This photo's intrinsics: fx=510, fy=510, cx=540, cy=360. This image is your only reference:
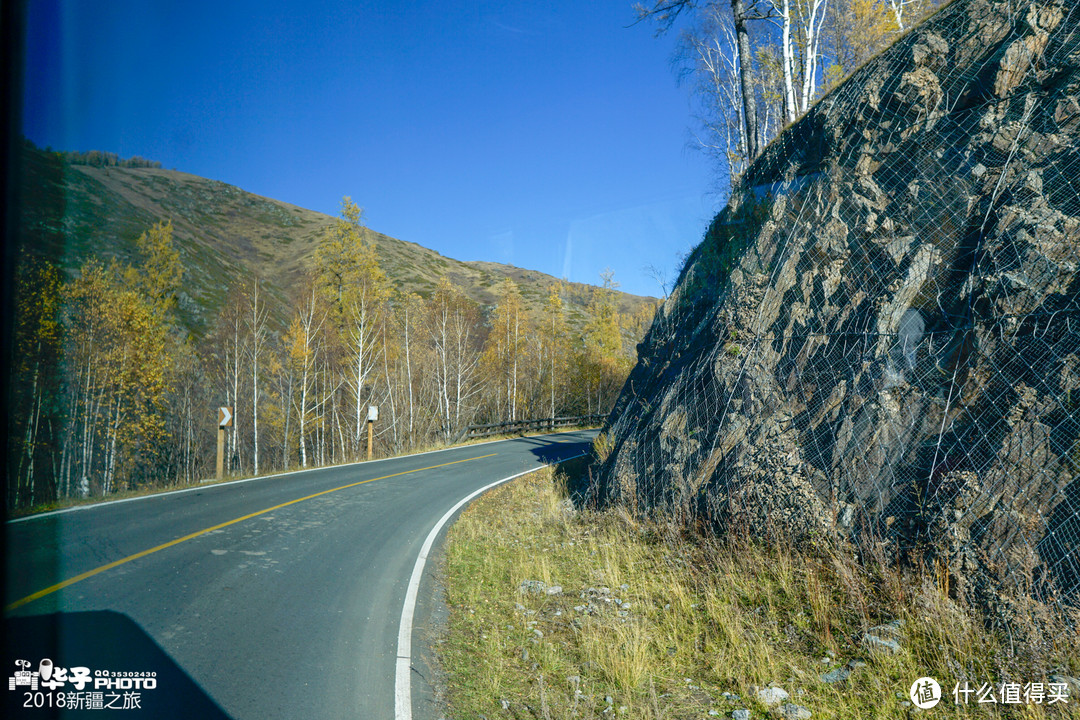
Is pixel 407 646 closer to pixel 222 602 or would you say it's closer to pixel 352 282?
pixel 222 602

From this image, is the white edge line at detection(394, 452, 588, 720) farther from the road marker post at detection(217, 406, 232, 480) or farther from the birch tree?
the birch tree

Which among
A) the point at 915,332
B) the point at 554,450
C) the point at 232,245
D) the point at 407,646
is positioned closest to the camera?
A: the point at 407,646

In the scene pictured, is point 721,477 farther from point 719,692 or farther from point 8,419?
point 8,419

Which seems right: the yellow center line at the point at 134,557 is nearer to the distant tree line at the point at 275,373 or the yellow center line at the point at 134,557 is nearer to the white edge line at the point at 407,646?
the white edge line at the point at 407,646

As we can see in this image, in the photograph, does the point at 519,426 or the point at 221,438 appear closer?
the point at 221,438

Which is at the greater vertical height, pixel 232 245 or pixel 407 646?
pixel 232 245

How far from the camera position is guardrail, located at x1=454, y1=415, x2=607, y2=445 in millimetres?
29528

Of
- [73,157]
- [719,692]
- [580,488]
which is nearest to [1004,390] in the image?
[719,692]

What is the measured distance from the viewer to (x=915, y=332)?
5.57m

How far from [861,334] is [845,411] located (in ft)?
3.21

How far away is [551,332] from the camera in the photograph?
4300cm

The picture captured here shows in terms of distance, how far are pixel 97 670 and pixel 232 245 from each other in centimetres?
11372

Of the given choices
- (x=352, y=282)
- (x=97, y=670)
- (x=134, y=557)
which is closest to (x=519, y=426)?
(x=352, y=282)

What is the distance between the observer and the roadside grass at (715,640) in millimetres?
3518
